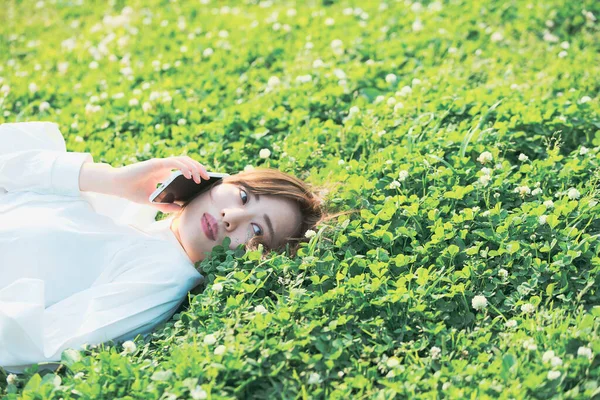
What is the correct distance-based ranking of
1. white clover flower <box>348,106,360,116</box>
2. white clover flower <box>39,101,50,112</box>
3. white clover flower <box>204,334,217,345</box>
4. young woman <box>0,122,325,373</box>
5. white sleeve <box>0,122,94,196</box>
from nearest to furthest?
white clover flower <box>204,334,217,345</box>
young woman <box>0,122,325,373</box>
white sleeve <box>0,122,94,196</box>
white clover flower <box>348,106,360,116</box>
white clover flower <box>39,101,50,112</box>

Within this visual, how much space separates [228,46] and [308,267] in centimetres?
313

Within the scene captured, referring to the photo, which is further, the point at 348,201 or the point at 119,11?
the point at 119,11

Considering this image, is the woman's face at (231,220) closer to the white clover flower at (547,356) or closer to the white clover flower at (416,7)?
the white clover flower at (547,356)

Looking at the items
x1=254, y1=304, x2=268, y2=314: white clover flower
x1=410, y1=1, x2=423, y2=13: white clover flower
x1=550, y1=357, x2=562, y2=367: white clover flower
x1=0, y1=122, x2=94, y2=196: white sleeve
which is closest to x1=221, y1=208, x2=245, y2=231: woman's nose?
x1=254, y1=304, x2=268, y2=314: white clover flower

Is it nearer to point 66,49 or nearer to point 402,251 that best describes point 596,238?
point 402,251

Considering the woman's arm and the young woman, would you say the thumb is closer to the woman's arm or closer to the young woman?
the young woman

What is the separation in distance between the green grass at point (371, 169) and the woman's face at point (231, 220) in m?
0.10

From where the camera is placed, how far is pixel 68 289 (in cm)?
353

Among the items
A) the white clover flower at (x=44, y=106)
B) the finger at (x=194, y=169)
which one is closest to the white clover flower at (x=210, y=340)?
the finger at (x=194, y=169)

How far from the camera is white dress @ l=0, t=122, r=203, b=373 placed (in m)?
3.24

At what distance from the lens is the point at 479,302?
10.8 feet

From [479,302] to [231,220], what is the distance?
117 centimetres

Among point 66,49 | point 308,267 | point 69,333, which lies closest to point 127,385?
point 69,333

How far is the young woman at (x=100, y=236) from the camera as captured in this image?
3.29 meters
